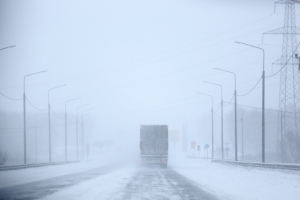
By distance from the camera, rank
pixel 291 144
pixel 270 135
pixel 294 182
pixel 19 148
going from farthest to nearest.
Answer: pixel 270 135 → pixel 19 148 → pixel 291 144 → pixel 294 182

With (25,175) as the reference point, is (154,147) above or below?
above

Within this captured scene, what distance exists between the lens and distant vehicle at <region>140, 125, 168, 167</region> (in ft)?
149

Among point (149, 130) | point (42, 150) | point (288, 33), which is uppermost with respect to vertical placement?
point (288, 33)

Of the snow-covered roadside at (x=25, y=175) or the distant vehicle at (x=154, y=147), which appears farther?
the distant vehicle at (x=154, y=147)

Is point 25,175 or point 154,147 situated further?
point 154,147

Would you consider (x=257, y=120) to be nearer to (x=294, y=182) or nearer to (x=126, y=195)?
(x=294, y=182)

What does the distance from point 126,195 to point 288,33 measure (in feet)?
115

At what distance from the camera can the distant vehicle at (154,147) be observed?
45375 mm

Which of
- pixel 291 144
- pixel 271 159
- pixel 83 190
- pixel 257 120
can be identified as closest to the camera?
pixel 83 190

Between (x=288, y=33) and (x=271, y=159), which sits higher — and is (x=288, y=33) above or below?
above

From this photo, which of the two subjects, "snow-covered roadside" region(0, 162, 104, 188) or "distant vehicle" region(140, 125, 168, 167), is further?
"distant vehicle" region(140, 125, 168, 167)

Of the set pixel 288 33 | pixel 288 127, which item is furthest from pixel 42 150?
pixel 288 33

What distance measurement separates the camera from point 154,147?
45.7 metres

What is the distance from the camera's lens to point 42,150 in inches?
4225
